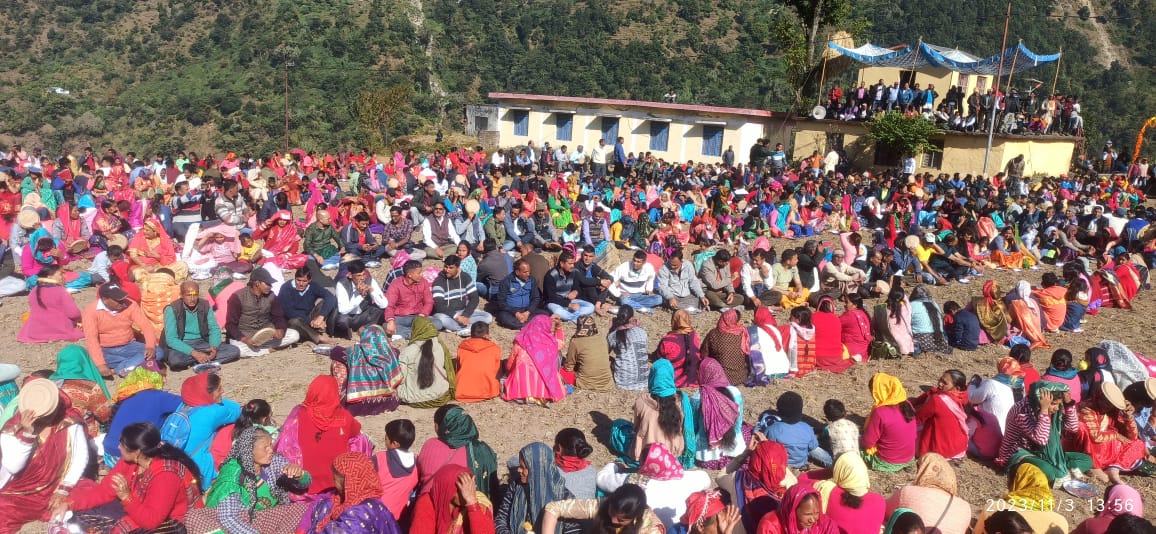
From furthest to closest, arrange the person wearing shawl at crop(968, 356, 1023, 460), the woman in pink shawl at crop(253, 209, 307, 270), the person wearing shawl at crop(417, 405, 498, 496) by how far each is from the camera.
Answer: the woman in pink shawl at crop(253, 209, 307, 270) → the person wearing shawl at crop(968, 356, 1023, 460) → the person wearing shawl at crop(417, 405, 498, 496)

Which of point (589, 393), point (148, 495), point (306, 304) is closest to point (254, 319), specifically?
point (306, 304)

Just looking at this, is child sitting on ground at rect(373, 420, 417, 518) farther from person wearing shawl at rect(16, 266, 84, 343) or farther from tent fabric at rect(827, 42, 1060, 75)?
tent fabric at rect(827, 42, 1060, 75)

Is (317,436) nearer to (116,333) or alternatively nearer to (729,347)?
(116,333)

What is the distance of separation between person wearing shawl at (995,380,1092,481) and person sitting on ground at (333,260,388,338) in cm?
592

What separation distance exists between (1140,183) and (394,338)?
21026 mm

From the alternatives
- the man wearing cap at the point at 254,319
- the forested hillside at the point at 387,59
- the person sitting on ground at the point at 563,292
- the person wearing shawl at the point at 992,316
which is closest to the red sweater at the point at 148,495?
the man wearing cap at the point at 254,319

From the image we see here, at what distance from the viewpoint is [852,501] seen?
14.8 feet

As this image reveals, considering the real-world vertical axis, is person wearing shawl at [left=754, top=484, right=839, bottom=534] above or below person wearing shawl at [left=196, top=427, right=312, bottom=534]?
above

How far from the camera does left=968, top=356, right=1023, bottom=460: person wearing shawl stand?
6.38 meters

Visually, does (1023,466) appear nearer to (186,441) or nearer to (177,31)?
(186,441)

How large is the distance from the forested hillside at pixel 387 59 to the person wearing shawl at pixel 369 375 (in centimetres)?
3813

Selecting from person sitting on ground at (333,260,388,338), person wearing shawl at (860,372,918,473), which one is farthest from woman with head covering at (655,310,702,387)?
person sitting on ground at (333,260,388,338)

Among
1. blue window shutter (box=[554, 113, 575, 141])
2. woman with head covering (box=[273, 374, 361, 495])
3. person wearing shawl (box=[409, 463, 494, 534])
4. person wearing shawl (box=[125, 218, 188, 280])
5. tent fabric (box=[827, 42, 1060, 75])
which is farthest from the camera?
blue window shutter (box=[554, 113, 575, 141])

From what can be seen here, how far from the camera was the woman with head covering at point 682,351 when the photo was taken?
718 cm
